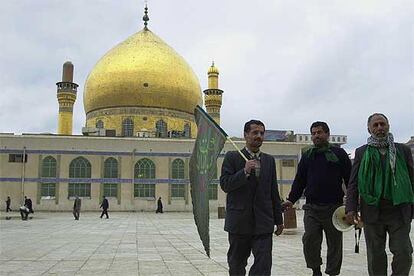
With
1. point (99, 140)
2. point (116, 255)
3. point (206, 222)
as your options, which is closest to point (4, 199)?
point (99, 140)

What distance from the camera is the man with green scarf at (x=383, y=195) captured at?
4.59 m

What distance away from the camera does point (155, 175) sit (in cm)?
3409

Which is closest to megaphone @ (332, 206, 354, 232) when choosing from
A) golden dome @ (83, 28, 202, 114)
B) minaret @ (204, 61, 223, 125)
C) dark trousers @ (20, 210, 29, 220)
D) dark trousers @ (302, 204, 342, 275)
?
dark trousers @ (302, 204, 342, 275)

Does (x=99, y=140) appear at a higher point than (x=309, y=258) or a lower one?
higher

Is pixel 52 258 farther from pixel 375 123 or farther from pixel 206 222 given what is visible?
pixel 375 123

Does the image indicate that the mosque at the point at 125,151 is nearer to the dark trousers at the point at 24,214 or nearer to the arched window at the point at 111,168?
the arched window at the point at 111,168

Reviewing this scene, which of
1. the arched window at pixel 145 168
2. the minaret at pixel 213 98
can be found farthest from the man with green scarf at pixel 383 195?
the minaret at pixel 213 98

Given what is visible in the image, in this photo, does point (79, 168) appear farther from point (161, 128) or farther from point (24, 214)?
point (24, 214)

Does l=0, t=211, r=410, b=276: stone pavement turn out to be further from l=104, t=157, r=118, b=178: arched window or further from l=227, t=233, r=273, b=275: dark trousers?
l=104, t=157, r=118, b=178: arched window

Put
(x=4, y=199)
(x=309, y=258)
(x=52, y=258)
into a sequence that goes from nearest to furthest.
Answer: (x=309, y=258)
(x=52, y=258)
(x=4, y=199)

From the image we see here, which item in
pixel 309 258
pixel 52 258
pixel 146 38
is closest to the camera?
pixel 309 258

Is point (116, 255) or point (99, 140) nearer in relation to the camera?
point (116, 255)

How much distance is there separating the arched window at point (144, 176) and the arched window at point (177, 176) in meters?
1.31

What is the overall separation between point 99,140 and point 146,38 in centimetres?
1225
